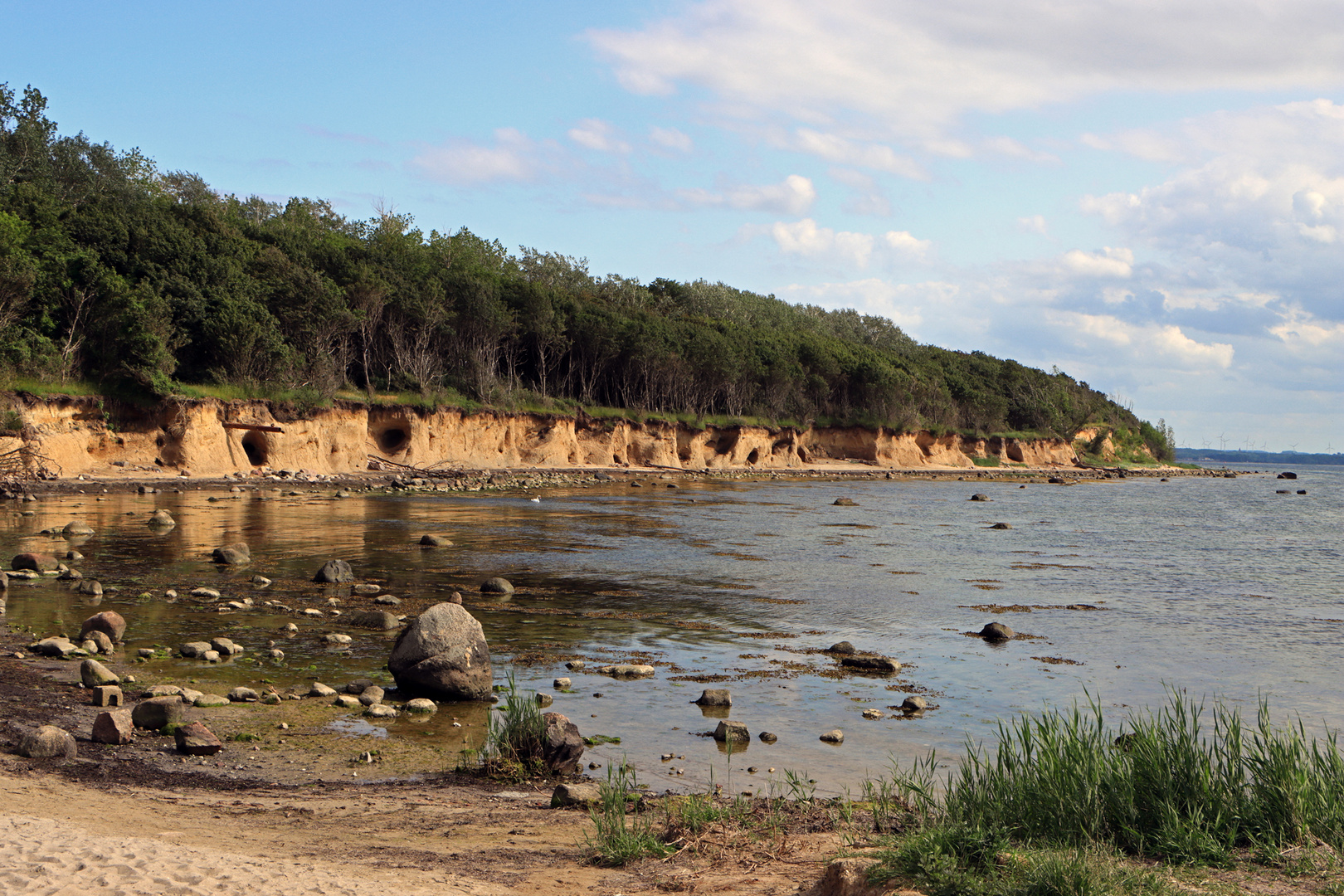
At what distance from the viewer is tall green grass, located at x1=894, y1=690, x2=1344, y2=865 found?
5938 millimetres

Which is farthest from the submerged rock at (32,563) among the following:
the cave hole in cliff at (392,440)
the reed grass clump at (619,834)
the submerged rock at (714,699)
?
the cave hole in cliff at (392,440)

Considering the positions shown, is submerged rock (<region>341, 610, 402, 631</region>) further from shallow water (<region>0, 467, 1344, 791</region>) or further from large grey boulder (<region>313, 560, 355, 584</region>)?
large grey boulder (<region>313, 560, 355, 584</region>)

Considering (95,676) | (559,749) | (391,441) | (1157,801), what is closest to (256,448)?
(391,441)

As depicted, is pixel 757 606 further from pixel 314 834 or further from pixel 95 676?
pixel 314 834

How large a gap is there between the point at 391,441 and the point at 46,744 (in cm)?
5520

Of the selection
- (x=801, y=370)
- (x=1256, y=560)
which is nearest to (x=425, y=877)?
(x=1256, y=560)

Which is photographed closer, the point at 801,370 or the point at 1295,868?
the point at 1295,868

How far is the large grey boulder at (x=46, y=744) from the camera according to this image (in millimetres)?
8336

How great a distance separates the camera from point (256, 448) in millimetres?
53250

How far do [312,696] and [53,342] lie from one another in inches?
1748

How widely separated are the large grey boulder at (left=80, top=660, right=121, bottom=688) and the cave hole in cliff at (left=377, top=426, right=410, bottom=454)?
50.6 metres

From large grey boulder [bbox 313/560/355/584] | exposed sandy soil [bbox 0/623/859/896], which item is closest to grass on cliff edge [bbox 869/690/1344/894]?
exposed sandy soil [bbox 0/623/859/896]

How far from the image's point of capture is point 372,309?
64.3m

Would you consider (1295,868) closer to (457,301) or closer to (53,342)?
(53,342)
